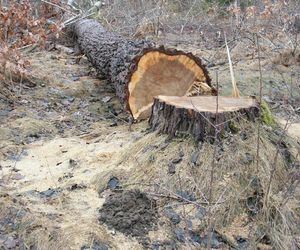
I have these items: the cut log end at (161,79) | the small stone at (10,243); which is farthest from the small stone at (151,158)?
the cut log end at (161,79)

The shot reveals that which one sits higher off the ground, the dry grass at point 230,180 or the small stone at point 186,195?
the dry grass at point 230,180

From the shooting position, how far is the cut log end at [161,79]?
→ 4.99 m

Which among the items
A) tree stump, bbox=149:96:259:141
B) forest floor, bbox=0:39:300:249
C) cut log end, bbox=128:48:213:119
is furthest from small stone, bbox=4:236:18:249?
cut log end, bbox=128:48:213:119

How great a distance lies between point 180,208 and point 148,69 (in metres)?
2.16

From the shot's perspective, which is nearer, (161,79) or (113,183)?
(113,183)

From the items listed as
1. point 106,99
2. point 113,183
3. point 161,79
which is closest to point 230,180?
point 113,183

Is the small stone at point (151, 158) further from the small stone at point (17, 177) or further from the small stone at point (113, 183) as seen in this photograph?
the small stone at point (17, 177)

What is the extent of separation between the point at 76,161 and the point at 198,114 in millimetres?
1198

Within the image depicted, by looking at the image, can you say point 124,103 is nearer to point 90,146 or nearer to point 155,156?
point 90,146

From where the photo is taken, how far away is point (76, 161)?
4125mm

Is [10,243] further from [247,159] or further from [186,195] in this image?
[247,159]

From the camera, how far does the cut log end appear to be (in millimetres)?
4988

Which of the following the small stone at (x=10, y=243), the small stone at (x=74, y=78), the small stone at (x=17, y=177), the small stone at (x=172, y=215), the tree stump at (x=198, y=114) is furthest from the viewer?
the small stone at (x=74, y=78)

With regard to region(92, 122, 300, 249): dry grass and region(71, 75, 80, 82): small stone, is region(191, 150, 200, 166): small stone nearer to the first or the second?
region(92, 122, 300, 249): dry grass
